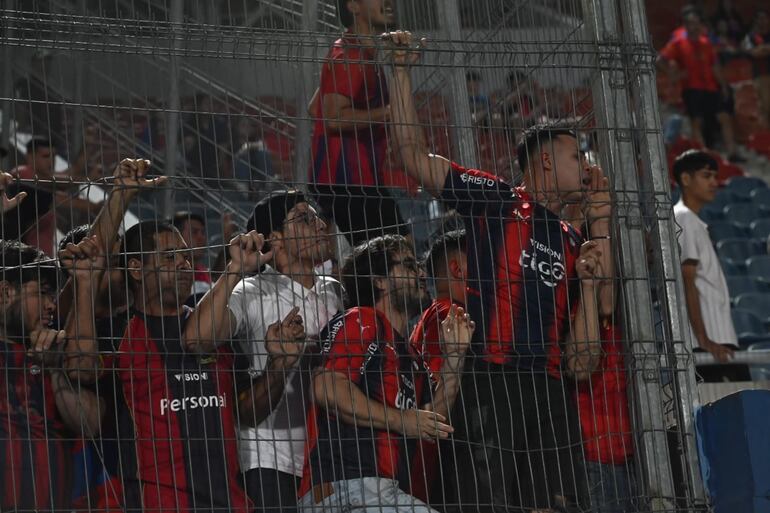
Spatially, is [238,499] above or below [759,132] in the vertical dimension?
below

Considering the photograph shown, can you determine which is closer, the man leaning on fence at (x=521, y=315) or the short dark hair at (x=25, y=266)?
the short dark hair at (x=25, y=266)

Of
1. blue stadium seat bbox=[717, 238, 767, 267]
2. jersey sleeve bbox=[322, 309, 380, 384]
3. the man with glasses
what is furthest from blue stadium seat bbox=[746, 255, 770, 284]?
jersey sleeve bbox=[322, 309, 380, 384]

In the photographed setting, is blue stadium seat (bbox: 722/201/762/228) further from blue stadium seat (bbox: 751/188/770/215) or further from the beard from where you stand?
the beard

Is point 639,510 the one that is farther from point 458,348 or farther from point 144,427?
point 144,427

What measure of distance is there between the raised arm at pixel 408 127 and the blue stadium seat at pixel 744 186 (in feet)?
28.3

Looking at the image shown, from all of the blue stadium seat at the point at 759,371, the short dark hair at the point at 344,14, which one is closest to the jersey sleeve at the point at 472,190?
the short dark hair at the point at 344,14

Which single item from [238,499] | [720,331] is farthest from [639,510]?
[720,331]

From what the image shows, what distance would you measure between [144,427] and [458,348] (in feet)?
3.49

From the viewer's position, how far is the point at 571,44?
5.30 metres

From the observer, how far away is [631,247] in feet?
16.8

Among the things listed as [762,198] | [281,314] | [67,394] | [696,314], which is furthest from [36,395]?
[762,198]

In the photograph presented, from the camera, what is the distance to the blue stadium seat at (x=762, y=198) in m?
12.9

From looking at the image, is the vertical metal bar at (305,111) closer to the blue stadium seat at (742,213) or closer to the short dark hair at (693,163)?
the short dark hair at (693,163)

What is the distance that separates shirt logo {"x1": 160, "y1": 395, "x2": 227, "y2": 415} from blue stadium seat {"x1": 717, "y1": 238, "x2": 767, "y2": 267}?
24.9 feet
